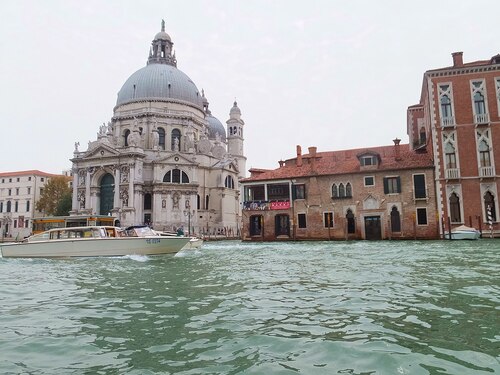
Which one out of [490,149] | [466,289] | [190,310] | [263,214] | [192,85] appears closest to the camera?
[190,310]

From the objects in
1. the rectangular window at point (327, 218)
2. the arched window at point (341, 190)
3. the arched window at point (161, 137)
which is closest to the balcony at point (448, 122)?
the arched window at point (341, 190)

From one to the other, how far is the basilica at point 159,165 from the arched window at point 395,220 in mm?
23903

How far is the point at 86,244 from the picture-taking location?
16.6 meters

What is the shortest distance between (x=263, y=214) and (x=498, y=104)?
1836 centimetres

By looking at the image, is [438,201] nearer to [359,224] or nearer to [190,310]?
[359,224]

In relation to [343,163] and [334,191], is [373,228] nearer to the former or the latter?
[334,191]

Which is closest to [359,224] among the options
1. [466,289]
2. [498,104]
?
[498,104]

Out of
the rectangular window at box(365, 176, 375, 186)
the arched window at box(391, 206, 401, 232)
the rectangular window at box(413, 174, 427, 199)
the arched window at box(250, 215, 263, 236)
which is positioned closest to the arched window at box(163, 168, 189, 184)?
the arched window at box(250, 215, 263, 236)

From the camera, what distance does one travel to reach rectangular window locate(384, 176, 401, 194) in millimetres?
29391

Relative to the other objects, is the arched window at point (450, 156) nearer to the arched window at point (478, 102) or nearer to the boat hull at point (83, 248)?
the arched window at point (478, 102)

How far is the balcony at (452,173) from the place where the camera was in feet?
89.8

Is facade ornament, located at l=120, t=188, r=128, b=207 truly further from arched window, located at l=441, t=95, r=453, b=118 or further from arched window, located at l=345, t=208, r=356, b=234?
arched window, located at l=441, t=95, r=453, b=118

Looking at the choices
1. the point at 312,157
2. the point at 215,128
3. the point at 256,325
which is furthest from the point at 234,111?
the point at 256,325

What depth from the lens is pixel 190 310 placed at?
626cm
